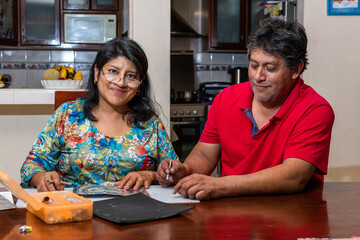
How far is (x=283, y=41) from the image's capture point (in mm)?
1774

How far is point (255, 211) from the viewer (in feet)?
4.44

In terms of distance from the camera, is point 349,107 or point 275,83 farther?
point 349,107

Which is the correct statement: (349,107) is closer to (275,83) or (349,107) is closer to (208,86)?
(275,83)

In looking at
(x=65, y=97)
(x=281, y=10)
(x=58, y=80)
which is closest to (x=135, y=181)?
(x=65, y=97)

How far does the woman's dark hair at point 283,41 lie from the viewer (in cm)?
178

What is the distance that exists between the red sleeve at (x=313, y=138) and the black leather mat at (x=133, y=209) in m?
0.59

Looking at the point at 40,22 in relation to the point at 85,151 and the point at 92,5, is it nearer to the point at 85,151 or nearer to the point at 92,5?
the point at 92,5

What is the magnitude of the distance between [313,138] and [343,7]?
1814mm

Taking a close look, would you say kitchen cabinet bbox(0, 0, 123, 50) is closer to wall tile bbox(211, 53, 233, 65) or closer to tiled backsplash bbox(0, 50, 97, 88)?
tiled backsplash bbox(0, 50, 97, 88)

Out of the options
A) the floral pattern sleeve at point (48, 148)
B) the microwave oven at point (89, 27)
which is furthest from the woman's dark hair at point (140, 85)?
the microwave oven at point (89, 27)

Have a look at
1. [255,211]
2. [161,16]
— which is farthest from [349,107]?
[255,211]

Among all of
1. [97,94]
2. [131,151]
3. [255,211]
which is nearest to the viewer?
[255,211]

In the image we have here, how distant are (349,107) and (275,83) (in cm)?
168

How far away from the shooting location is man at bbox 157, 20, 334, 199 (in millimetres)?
1616
